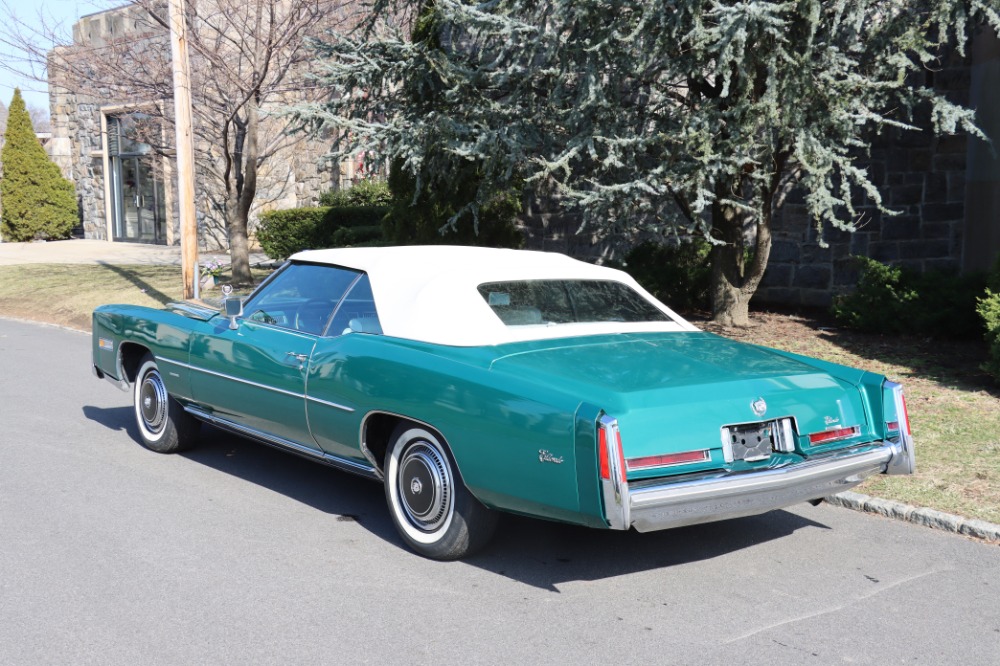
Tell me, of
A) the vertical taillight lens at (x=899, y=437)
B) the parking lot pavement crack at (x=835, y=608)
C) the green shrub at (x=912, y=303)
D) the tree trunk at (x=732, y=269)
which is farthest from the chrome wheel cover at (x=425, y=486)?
the green shrub at (x=912, y=303)

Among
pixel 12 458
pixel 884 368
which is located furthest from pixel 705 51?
pixel 12 458

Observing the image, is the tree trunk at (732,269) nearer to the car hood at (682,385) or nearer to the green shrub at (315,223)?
the car hood at (682,385)

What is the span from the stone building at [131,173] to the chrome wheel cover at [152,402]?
13328 millimetres

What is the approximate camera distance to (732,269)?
469 inches

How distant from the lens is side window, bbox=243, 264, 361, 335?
230 inches

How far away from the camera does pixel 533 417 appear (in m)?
4.38

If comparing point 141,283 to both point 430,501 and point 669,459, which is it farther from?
point 669,459

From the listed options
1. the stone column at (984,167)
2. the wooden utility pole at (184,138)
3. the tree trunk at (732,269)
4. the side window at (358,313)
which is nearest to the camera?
the side window at (358,313)

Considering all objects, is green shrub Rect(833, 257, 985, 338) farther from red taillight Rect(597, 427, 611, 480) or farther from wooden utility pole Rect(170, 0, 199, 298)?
wooden utility pole Rect(170, 0, 199, 298)

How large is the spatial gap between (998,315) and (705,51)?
11.6ft

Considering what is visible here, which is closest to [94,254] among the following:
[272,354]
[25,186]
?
[25,186]

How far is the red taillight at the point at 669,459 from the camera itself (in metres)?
4.27

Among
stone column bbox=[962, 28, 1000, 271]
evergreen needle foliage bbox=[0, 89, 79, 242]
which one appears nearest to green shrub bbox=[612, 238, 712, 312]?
stone column bbox=[962, 28, 1000, 271]

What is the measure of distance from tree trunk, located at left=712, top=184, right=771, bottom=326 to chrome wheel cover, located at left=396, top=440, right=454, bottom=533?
7.39 m
